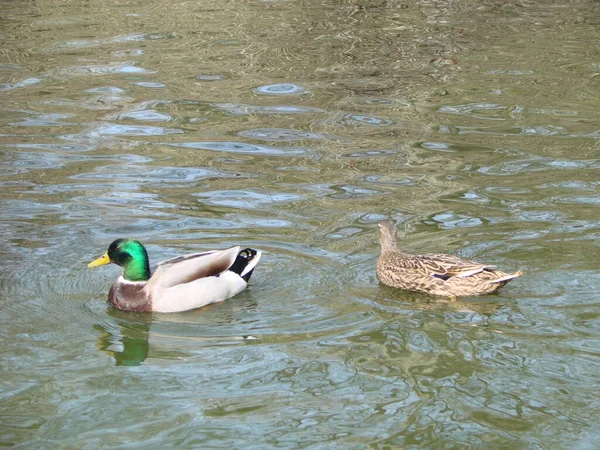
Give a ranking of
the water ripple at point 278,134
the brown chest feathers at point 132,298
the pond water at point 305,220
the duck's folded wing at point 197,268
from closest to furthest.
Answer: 1. the pond water at point 305,220
2. the brown chest feathers at point 132,298
3. the duck's folded wing at point 197,268
4. the water ripple at point 278,134

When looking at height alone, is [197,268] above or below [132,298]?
above

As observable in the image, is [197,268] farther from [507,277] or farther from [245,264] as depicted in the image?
[507,277]

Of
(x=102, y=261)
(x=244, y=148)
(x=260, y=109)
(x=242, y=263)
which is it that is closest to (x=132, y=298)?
(x=102, y=261)

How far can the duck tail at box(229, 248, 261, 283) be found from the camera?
27.9 feet

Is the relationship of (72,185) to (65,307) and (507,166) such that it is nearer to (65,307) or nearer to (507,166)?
(65,307)

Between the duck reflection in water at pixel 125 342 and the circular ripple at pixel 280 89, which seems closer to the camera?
the duck reflection in water at pixel 125 342

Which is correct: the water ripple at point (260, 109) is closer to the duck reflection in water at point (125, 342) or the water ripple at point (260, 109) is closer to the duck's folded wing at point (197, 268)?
the duck's folded wing at point (197, 268)

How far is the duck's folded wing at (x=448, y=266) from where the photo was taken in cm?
817

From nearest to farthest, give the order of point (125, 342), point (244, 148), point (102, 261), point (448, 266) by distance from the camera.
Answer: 1. point (125, 342)
2. point (448, 266)
3. point (102, 261)
4. point (244, 148)

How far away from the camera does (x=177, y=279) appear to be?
8445 millimetres

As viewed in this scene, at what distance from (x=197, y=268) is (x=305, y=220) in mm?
1639

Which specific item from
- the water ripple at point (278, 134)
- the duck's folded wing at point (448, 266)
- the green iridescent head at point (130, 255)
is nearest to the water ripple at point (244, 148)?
the water ripple at point (278, 134)

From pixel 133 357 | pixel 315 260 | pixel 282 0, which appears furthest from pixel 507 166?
pixel 282 0

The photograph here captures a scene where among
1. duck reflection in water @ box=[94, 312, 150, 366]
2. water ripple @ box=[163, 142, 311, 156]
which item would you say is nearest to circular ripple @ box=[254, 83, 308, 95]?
water ripple @ box=[163, 142, 311, 156]
